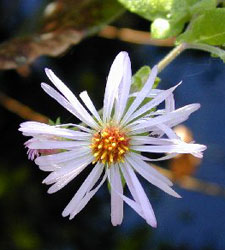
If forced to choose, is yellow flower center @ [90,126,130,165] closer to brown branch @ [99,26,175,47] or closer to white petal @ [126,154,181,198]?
white petal @ [126,154,181,198]

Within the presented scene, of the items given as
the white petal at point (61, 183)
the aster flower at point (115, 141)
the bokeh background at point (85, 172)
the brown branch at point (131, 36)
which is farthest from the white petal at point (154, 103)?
the brown branch at point (131, 36)

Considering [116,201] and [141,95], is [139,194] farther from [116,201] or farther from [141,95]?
[141,95]

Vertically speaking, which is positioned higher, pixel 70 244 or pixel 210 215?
pixel 210 215

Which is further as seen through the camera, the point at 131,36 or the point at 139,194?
the point at 131,36

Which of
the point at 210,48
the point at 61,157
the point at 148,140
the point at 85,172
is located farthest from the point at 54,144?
the point at 85,172

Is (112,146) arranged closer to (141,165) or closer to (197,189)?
(141,165)

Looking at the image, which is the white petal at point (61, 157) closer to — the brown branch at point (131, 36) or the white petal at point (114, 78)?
the white petal at point (114, 78)

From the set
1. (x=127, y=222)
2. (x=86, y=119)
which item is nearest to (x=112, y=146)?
(x=86, y=119)
